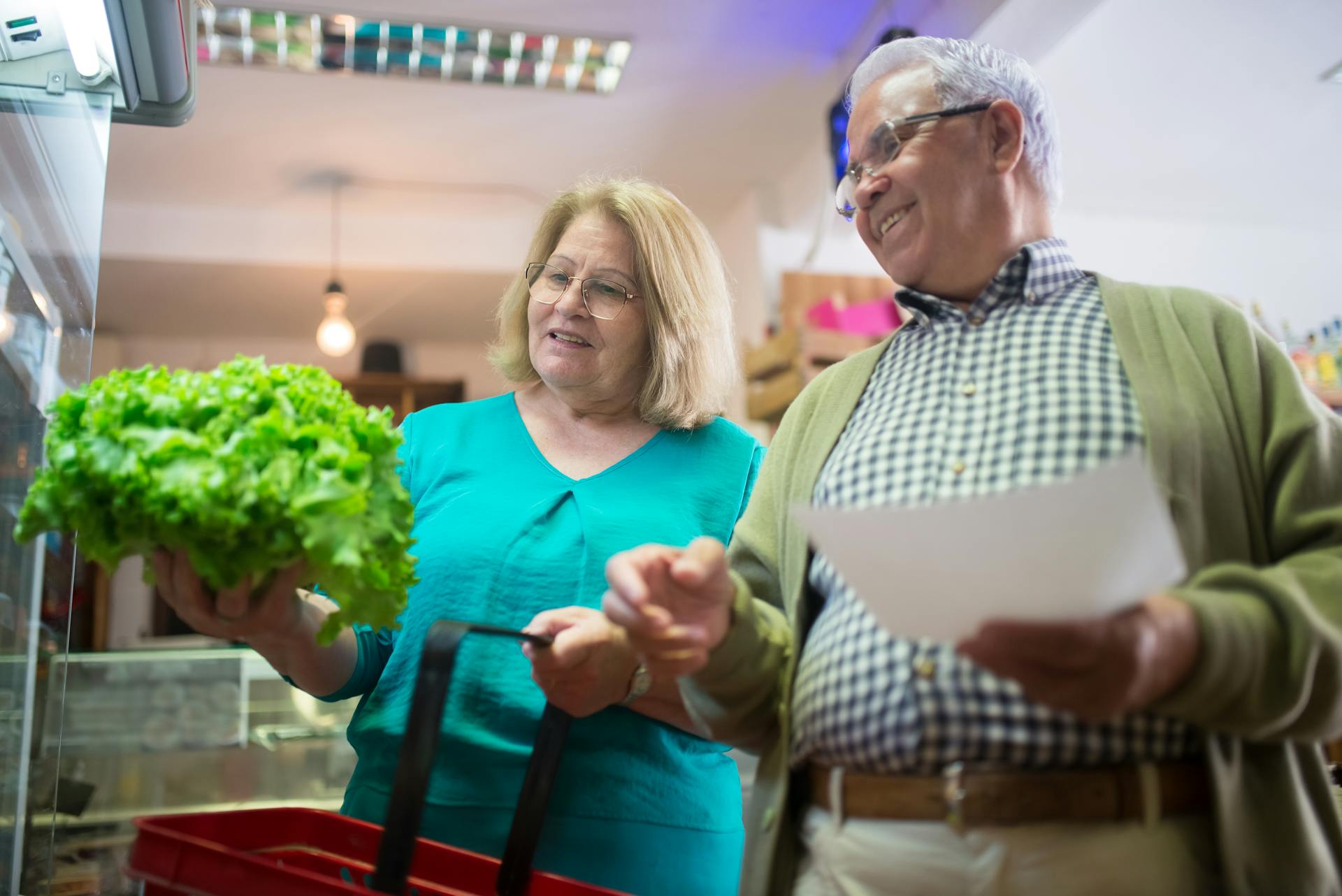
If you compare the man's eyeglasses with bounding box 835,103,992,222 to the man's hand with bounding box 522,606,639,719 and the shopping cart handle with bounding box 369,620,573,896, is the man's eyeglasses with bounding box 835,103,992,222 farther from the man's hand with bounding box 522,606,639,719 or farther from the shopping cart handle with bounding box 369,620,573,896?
the shopping cart handle with bounding box 369,620,573,896

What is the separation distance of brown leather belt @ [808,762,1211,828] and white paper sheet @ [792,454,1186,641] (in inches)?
8.5

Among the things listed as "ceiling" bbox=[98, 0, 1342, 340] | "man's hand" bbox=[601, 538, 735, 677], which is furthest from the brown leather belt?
"ceiling" bbox=[98, 0, 1342, 340]

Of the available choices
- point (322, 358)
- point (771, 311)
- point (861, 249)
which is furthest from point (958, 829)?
point (322, 358)

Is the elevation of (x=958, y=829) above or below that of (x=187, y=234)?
below

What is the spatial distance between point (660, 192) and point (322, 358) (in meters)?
5.74

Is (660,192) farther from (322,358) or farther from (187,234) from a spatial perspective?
(322,358)

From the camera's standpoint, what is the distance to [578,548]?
4.88ft

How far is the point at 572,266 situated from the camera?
1.69 metres

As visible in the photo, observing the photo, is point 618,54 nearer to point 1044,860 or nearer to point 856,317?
point 856,317

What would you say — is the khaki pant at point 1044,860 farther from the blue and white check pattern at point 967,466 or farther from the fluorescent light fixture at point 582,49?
the fluorescent light fixture at point 582,49

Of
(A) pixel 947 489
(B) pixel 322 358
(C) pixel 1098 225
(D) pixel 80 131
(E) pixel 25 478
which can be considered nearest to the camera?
(A) pixel 947 489

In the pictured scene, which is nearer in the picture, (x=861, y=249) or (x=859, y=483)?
(x=859, y=483)

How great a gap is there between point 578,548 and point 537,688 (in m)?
0.19

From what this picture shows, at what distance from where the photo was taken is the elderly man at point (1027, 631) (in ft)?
2.87
